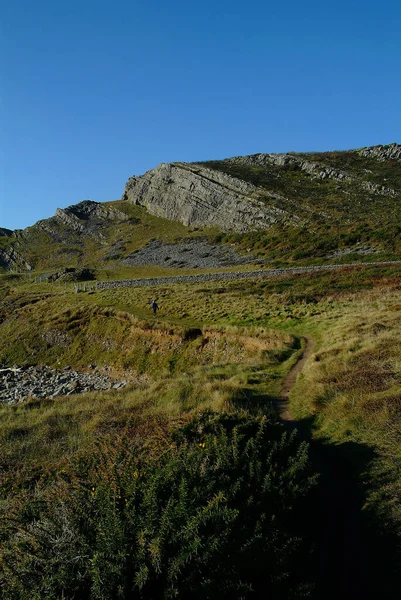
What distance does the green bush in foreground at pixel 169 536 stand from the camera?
13.8 ft

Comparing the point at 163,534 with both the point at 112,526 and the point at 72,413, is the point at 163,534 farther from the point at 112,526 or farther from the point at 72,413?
the point at 72,413

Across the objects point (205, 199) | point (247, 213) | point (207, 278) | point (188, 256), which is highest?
point (205, 199)

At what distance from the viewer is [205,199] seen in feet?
329

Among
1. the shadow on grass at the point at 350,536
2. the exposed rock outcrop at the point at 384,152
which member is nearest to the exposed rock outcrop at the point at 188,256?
the shadow on grass at the point at 350,536

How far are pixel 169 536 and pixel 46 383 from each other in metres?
23.0

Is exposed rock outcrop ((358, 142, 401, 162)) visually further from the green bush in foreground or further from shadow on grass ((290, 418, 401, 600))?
the green bush in foreground

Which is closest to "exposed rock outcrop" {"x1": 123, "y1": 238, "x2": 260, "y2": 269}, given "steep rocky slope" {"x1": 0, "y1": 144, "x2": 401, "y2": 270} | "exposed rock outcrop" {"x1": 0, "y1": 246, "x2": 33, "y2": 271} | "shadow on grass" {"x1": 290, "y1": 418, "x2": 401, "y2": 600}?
"steep rocky slope" {"x1": 0, "y1": 144, "x2": 401, "y2": 270}

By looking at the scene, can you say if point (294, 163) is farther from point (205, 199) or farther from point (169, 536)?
point (169, 536)

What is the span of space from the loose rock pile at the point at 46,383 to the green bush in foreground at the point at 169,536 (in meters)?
14.7

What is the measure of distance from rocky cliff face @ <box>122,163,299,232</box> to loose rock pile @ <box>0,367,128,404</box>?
61.1m

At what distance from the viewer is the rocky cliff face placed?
8506 cm

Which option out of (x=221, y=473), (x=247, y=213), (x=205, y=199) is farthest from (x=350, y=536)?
(x=205, y=199)

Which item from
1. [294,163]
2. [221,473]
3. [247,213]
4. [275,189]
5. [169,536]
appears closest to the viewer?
[169,536]

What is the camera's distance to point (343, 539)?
603 centimetres
